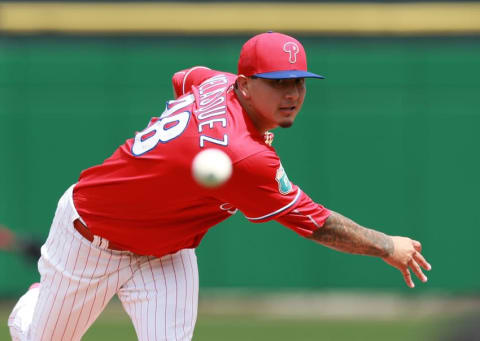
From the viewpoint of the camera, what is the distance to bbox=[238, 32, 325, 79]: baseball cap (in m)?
4.32

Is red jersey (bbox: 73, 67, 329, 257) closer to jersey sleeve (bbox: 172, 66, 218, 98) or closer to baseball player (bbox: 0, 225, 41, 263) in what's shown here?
jersey sleeve (bbox: 172, 66, 218, 98)

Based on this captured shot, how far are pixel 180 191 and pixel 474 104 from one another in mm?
6700

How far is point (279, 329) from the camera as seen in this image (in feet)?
29.2

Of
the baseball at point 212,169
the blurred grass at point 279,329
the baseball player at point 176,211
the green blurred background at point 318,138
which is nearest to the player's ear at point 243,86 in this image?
the baseball player at point 176,211

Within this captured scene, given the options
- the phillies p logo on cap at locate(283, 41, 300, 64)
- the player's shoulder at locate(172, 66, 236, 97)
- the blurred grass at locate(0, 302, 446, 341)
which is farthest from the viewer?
the blurred grass at locate(0, 302, 446, 341)

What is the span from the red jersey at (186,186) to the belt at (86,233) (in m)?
0.04

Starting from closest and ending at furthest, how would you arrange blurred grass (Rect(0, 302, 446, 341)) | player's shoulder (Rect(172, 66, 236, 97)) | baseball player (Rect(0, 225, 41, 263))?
player's shoulder (Rect(172, 66, 236, 97))
blurred grass (Rect(0, 302, 446, 341))
baseball player (Rect(0, 225, 41, 263))

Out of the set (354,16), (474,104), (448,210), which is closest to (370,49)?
(354,16)

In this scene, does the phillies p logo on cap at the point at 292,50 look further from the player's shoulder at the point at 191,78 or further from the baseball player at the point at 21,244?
the baseball player at the point at 21,244

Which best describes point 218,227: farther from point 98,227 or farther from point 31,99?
point 98,227

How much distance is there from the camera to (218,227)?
10.5m

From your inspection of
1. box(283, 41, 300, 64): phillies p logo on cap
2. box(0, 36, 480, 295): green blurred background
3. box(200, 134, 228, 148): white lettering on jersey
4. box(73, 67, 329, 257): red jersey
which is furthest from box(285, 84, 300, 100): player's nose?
box(0, 36, 480, 295): green blurred background

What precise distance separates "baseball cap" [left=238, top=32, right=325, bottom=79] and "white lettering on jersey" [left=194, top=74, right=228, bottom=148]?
0.18m

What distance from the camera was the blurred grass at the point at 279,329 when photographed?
841 cm
